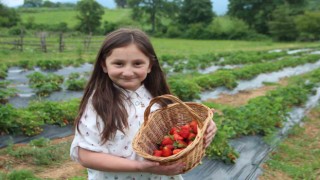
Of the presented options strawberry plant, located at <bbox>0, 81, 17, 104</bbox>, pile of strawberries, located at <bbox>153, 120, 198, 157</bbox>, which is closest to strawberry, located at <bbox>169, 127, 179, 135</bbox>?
pile of strawberries, located at <bbox>153, 120, 198, 157</bbox>

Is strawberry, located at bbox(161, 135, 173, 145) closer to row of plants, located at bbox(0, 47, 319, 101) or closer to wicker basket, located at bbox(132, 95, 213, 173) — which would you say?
wicker basket, located at bbox(132, 95, 213, 173)

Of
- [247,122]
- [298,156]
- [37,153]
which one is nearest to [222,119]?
[247,122]

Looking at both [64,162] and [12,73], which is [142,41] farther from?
[12,73]

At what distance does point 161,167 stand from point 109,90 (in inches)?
20.2

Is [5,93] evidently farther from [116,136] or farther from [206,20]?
[206,20]

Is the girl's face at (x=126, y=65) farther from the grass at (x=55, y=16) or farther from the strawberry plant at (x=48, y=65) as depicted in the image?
the grass at (x=55, y=16)

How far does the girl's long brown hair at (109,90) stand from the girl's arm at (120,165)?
0.10m

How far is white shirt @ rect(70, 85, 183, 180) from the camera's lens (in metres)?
1.83

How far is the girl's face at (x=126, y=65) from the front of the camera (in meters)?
1.90

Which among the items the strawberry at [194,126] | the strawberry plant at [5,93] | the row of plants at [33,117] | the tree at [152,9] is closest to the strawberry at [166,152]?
the strawberry at [194,126]

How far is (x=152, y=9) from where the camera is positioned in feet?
190

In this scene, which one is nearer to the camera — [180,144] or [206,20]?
[180,144]

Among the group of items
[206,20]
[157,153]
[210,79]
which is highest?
[157,153]

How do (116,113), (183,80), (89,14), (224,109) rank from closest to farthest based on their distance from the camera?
(116,113) < (224,109) < (183,80) < (89,14)
